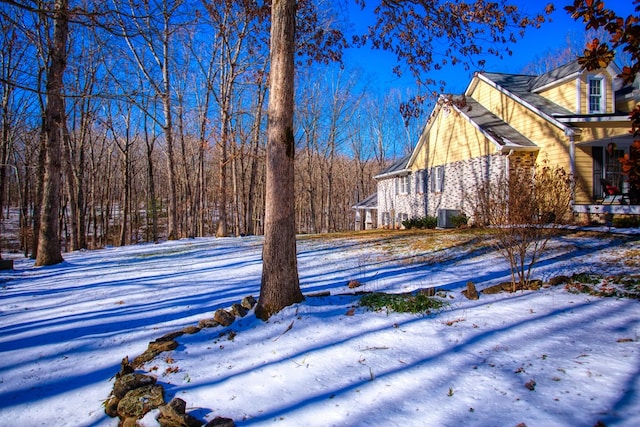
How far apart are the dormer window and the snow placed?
30.8 feet

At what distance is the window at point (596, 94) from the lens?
13438 millimetres

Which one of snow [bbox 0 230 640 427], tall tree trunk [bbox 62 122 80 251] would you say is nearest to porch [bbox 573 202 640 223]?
snow [bbox 0 230 640 427]

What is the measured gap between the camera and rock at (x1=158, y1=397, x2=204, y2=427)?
8.78ft

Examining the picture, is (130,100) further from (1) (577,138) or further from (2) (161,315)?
(1) (577,138)

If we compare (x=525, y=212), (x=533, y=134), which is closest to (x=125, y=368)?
(x=525, y=212)

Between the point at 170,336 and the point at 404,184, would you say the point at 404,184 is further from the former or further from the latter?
the point at 170,336

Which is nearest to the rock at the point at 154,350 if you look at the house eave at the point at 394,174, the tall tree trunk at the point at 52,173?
the tall tree trunk at the point at 52,173

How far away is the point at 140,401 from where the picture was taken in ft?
9.90

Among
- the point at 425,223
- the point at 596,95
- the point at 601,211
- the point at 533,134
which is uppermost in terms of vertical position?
the point at 596,95

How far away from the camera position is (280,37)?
4.67 metres

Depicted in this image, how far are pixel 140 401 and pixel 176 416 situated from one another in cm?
53

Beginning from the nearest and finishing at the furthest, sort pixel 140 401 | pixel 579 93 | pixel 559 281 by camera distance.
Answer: pixel 140 401
pixel 559 281
pixel 579 93

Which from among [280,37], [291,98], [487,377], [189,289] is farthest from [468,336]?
[189,289]

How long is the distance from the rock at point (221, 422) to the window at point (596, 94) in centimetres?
1609
